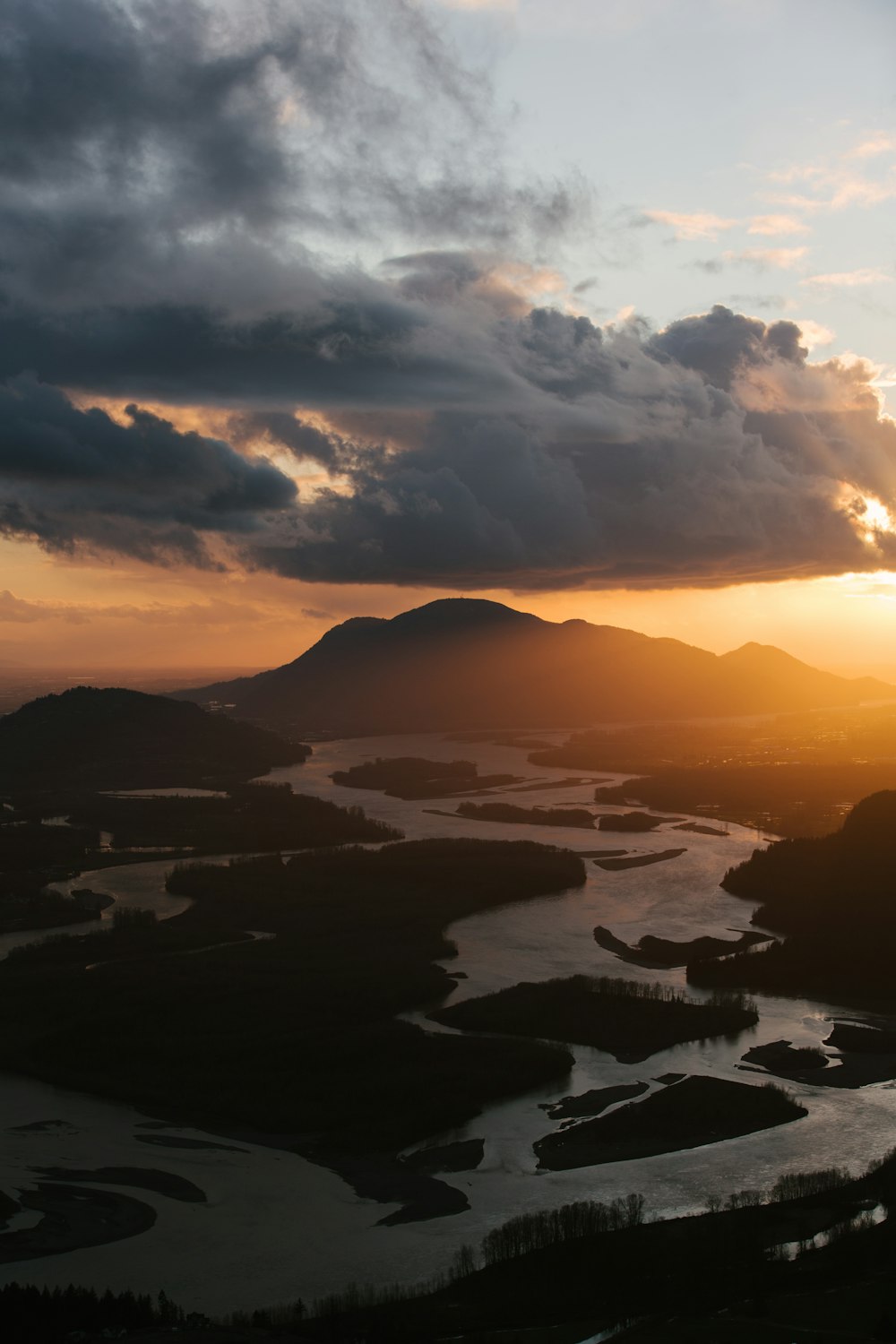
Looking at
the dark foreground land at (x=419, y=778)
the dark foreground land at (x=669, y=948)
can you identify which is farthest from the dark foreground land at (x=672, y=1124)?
the dark foreground land at (x=419, y=778)

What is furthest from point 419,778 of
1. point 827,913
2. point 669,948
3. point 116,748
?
point 669,948

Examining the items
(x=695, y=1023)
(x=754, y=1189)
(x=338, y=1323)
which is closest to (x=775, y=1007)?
(x=695, y=1023)

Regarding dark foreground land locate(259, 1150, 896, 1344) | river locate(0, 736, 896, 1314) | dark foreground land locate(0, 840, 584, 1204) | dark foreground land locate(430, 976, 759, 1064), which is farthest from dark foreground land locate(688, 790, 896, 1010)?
dark foreground land locate(259, 1150, 896, 1344)

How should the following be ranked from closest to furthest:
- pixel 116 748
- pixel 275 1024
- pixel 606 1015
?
pixel 275 1024
pixel 606 1015
pixel 116 748

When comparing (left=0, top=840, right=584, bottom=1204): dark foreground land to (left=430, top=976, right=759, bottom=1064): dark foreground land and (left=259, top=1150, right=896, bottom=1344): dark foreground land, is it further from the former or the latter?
(left=259, top=1150, right=896, bottom=1344): dark foreground land

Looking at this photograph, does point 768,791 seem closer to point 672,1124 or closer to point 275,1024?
point 275,1024

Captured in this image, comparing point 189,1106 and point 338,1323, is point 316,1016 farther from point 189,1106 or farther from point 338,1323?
point 338,1323
